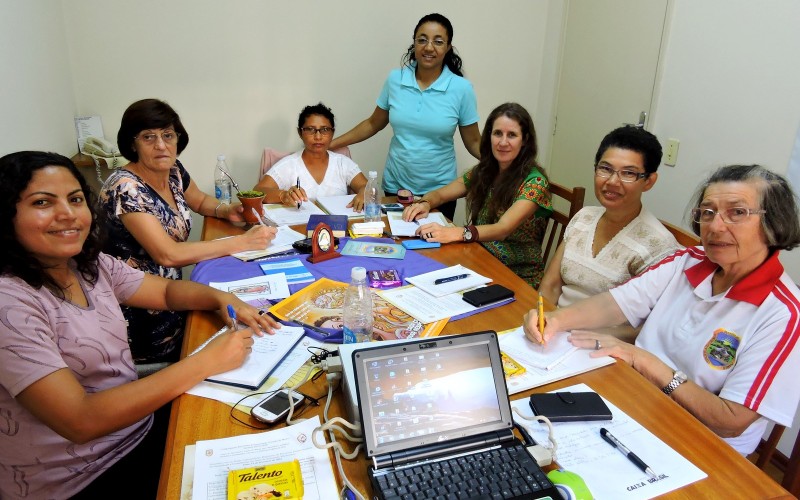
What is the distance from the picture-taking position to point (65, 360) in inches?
44.1

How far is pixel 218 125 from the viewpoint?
3.34 metres

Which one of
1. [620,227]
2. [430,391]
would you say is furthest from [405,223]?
[430,391]

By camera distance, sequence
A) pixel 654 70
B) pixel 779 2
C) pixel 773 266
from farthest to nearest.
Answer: pixel 654 70 < pixel 779 2 < pixel 773 266

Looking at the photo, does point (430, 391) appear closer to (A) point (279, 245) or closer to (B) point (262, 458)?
(B) point (262, 458)

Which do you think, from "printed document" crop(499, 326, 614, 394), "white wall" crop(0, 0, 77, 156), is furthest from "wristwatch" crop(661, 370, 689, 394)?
"white wall" crop(0, 0, 77, 156)

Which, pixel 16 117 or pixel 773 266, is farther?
pixel 16 117

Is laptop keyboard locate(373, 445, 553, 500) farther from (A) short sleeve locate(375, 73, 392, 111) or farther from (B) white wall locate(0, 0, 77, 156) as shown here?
(A) short sleeve locate(375, 73, 392, 111)

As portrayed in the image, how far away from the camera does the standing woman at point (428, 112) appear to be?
2.74m

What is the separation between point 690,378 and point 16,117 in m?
2.69

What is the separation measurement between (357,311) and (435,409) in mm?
452

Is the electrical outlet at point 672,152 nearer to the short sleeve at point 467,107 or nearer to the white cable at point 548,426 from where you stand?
the short sleeve at point 467,107

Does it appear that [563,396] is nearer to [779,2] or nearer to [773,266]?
[773,266]

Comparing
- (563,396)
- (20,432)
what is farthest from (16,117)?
(563,396)

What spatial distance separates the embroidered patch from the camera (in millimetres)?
1210
